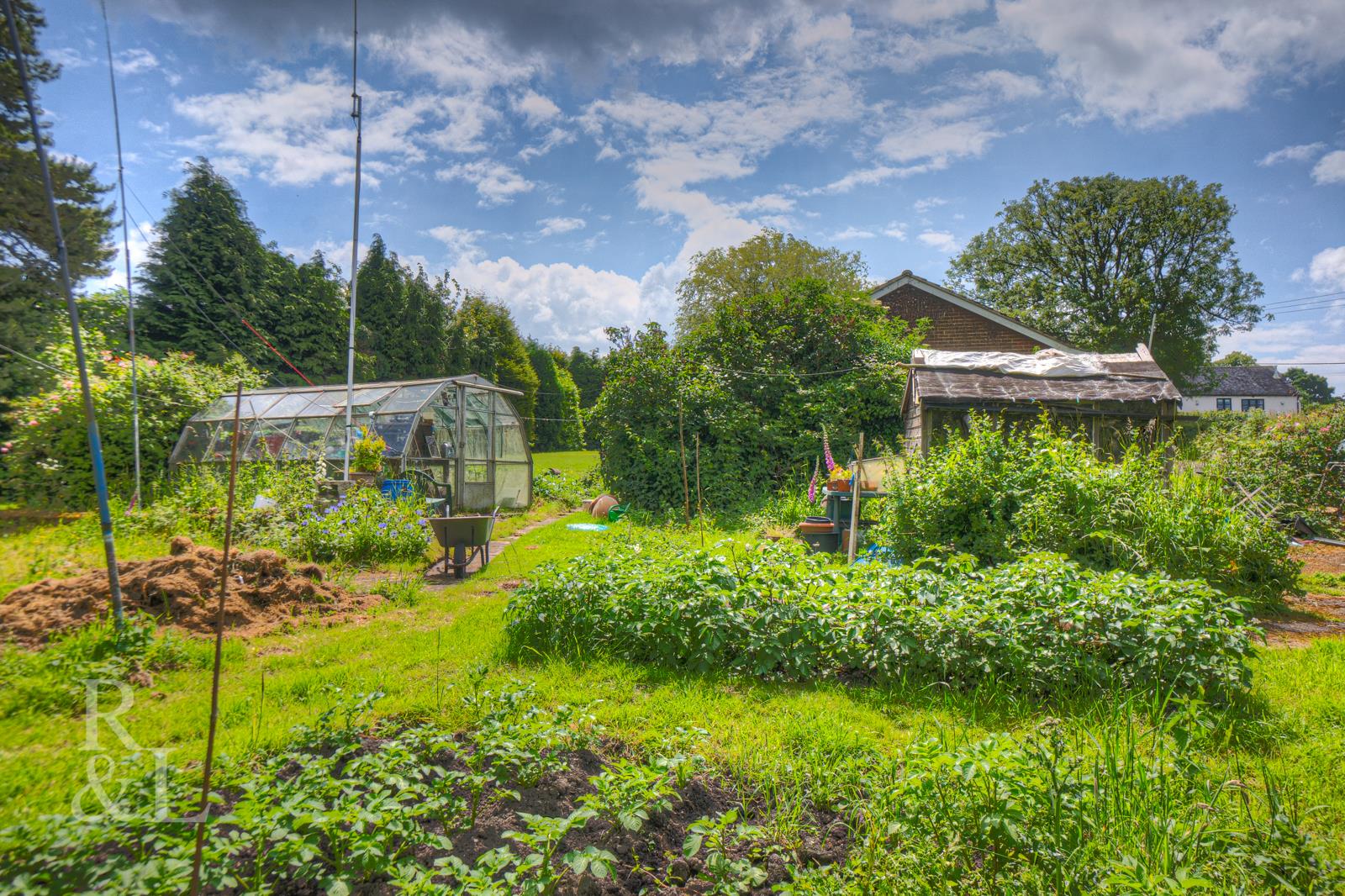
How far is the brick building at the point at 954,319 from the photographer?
2000 centimetres

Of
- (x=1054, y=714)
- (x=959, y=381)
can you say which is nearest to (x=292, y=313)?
(x=959, y=381)

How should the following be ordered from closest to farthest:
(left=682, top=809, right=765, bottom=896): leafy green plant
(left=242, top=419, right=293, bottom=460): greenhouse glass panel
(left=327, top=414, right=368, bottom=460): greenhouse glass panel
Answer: (left=682, top=809, right=765, bottom=896): leafy green plant < (left=327, top=414, right=368, bottom=460): greenhouse glass panel < (left=242, top=419, right=293, bottom=460): greenhouse glass panel

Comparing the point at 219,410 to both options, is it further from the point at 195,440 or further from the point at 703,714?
the point at 703,714

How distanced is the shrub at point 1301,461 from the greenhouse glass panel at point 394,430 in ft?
44.3

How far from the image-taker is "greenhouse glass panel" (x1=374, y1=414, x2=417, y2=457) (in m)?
10.7

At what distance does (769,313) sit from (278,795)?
14044 millimetres

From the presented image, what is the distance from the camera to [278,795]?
220cm

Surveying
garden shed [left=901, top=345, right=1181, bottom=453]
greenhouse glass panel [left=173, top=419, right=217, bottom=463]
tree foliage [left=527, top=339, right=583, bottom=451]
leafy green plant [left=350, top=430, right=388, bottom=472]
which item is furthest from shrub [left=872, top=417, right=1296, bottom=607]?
tree foliage [left=527, top=339, right=583, bottom=451]

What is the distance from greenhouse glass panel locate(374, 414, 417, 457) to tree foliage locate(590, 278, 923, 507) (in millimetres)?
4258

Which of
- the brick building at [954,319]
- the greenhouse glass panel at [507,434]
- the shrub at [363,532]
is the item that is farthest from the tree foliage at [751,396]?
the brick building at [954,319]

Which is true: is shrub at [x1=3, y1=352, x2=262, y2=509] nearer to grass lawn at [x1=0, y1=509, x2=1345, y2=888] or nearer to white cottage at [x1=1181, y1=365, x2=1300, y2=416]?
grass lawn at [x1=0, y1=509, x2=1345, y2=888]

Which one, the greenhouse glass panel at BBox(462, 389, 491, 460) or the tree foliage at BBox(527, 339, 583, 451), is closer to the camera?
the greenhouse glass panel at BBox(462, 389, 491, 460)

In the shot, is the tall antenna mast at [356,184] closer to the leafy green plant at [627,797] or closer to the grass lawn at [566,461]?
the leafy green plant at [627,797]

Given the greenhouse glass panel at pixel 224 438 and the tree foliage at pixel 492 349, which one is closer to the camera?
the greenhouse glass panel at pixel 224 438
